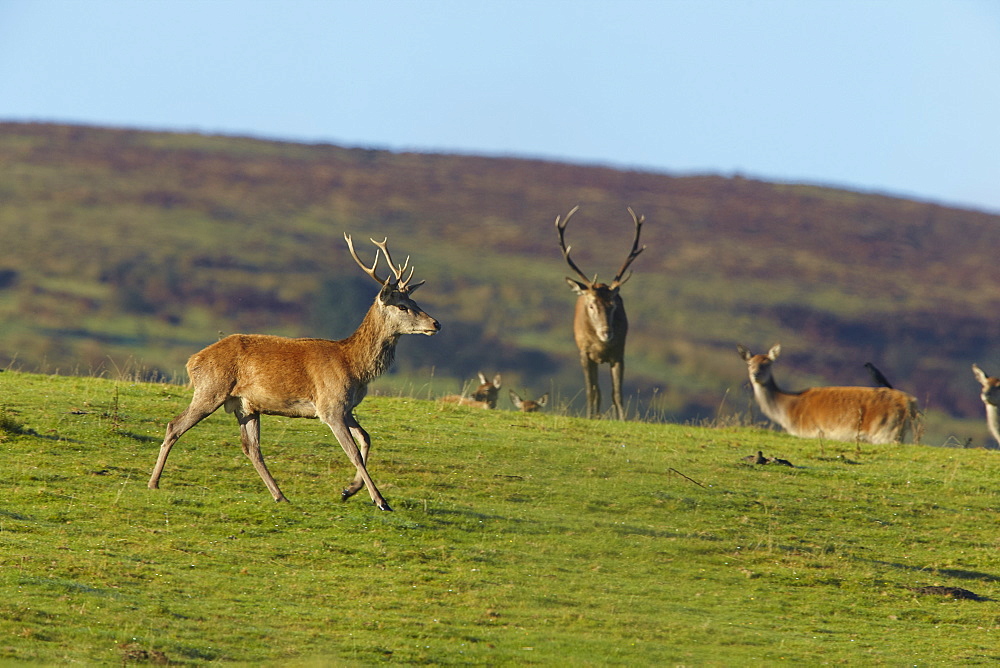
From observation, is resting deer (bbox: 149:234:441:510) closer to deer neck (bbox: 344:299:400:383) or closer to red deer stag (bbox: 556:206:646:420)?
deer neck (bbox: 344:299:400:383)

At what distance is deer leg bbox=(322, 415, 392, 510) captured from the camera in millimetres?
12802

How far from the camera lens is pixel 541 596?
11.4 metres

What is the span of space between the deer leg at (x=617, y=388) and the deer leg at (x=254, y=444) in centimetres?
821

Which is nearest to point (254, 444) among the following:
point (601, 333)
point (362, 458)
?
point (362, 458)

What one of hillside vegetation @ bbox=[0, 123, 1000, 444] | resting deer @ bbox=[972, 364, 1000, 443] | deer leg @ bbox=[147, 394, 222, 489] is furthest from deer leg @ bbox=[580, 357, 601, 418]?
hillside vegetation @ bbox=[0, 123, 1000, 444]

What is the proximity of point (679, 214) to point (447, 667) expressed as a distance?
9128 cm

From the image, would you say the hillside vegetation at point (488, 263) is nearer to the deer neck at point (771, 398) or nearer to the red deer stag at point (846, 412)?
the deer neck at point (771, 398)

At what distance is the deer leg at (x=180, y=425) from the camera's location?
13.1m

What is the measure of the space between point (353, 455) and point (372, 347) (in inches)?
51.9

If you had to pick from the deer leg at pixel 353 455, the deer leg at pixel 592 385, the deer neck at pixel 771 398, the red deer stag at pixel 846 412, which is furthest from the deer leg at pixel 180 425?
the deer neck at pixel 771 398

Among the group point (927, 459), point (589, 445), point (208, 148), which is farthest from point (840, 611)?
point (208, 148)

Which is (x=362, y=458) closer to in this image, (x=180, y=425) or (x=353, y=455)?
(x=353, y=455)

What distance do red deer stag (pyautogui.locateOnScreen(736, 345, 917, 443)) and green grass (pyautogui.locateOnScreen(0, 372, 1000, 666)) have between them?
3.28 meters

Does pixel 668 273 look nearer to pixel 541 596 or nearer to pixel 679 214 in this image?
pixel 679 214
